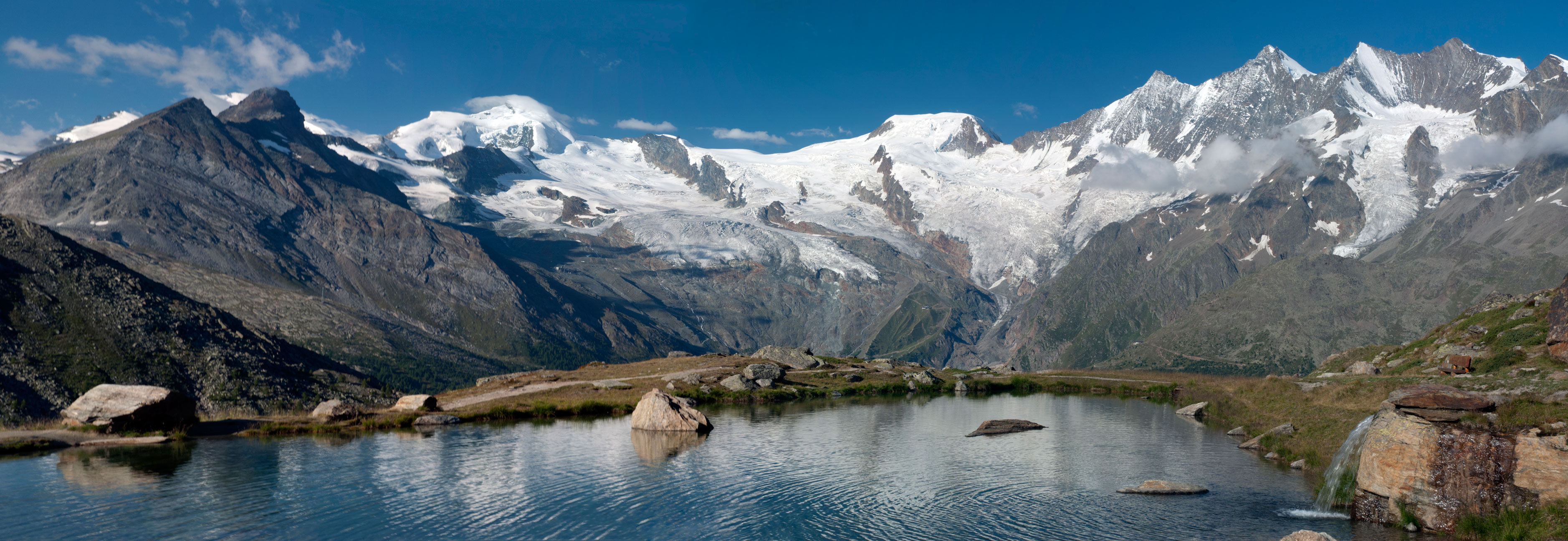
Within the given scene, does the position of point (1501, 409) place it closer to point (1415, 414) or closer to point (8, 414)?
point (1415, 414)

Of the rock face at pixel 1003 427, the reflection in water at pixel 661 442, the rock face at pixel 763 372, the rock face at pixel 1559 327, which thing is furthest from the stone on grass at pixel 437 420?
the rock face at pixel 1559 327

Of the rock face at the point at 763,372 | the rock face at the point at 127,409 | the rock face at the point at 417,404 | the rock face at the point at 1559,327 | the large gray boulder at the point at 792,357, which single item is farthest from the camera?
the large gray boulder at the point at 792,357

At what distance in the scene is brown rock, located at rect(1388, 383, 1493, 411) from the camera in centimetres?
3681

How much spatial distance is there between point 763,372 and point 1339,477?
109546mm

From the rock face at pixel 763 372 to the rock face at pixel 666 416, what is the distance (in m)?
56.2

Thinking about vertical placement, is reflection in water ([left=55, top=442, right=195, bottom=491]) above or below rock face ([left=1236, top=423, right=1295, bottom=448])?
above

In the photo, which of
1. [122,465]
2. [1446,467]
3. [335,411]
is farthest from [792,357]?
[1446,467]

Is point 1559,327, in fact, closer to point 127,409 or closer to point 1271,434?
point 1271,434

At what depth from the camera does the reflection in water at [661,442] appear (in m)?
65.5

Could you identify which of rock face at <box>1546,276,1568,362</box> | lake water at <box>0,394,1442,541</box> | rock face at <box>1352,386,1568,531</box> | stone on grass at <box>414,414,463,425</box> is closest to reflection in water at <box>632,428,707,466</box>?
lake water at <box>0,394,1442,541</box>

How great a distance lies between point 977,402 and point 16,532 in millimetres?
121448

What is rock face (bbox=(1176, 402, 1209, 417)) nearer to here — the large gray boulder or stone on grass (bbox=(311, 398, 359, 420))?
the large gray boulder

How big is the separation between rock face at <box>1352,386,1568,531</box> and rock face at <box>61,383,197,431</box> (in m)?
82.6

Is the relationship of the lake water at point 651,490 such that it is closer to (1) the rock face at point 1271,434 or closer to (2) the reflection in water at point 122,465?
(2) the reflection in water at point 122,465
